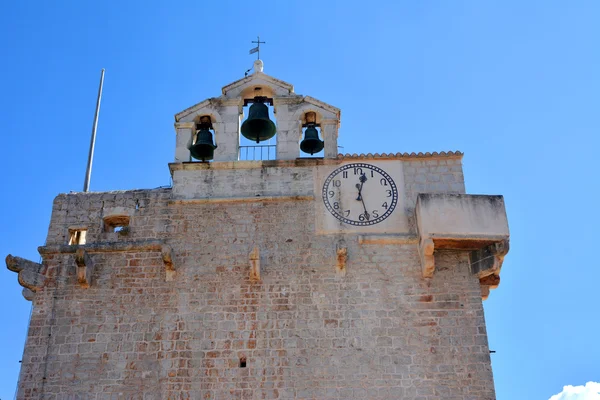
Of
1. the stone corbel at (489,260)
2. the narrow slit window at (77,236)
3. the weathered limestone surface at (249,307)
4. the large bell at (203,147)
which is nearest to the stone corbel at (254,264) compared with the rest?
the weathered limestone surface at (249,307)

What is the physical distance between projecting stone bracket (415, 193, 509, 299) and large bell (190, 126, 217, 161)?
11.9 ft

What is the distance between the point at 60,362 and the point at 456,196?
635cm

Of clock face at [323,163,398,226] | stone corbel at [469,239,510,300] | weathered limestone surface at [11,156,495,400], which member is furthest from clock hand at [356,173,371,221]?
stone corbel at [469,239,510,300]

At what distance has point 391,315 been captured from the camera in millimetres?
11234

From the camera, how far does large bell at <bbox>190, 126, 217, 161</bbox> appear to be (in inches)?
511

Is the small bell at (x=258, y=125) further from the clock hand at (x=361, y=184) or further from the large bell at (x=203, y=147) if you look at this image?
the clock hand at (x=361, y=184)

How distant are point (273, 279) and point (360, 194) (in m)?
1.98

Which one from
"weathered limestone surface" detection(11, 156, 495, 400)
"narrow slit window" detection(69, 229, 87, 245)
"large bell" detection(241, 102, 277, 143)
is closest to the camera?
"weathered limestone surface" detection(11, 156, 495, 400)

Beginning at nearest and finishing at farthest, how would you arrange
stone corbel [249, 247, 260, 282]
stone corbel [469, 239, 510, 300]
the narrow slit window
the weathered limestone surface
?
the weathered limestone surface → stone corbel [469, 239, 510, 300] → stone corbel [249, 247, 260, 282] → the narrow slit window

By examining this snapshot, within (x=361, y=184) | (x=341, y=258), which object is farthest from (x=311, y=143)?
(x=341, y=258)

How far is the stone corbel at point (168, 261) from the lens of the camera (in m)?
11.6

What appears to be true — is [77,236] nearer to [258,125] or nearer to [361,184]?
[258,125]

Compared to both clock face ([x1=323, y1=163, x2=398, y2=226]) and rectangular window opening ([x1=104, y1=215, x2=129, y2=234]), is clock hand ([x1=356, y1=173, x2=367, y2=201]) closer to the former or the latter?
clock face ([x1=323, y1=163, x2=398, y2=226])

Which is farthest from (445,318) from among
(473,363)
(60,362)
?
(60,362)
